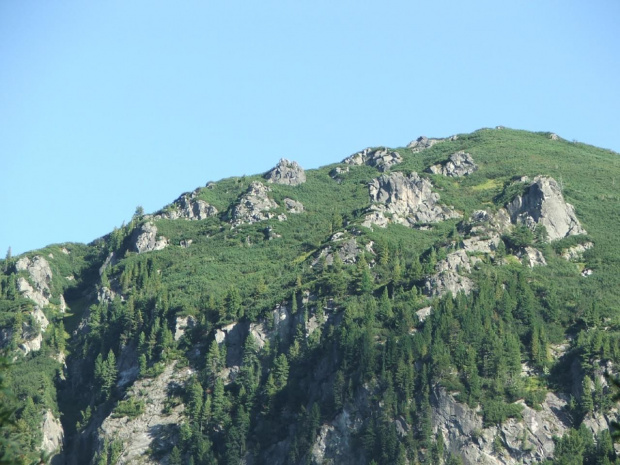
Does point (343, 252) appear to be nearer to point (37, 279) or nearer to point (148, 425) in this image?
point (148, 425)

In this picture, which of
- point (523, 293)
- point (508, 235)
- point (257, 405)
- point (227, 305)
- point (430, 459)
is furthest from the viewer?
point (508, 235)

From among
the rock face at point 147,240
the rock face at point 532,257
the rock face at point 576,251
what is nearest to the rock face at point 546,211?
the rock face at point 576,251

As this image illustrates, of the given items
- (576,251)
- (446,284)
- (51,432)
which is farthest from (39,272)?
(576,251)

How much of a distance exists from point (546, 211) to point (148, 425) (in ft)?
263

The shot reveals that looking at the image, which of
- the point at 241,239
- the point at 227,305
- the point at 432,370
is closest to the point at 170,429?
the point at 227,305

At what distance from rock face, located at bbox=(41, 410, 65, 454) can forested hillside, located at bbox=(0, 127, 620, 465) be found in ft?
0.89

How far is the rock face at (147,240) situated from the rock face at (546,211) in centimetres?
6448

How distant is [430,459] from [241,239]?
268ft

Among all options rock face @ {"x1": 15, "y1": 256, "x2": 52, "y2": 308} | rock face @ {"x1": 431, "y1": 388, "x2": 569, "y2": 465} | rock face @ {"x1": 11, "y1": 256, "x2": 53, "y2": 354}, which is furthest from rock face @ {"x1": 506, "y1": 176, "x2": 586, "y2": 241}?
rock face @ {"x1": 15, "y1": 256, "x2": 52, "y2": 308}

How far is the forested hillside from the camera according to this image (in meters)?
120

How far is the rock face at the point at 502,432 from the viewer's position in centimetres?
11612

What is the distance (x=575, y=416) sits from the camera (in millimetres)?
119500

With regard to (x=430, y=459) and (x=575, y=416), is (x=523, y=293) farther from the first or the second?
(x=430, y=459)

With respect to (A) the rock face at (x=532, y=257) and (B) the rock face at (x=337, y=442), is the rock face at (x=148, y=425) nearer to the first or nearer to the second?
(B) the rock face at (x=337, y=442)
